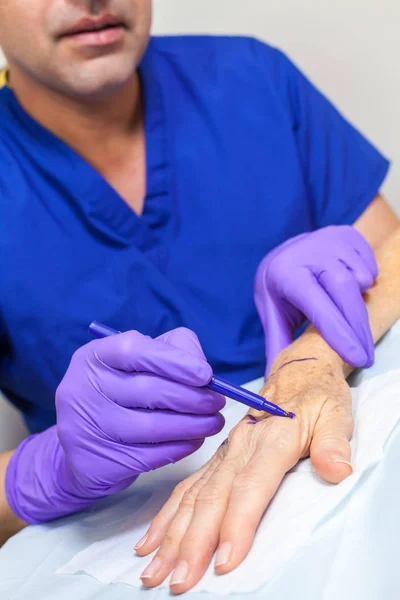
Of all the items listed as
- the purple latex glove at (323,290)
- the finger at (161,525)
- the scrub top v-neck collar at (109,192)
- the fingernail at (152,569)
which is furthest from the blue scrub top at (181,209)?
the fingernail at (152,569)

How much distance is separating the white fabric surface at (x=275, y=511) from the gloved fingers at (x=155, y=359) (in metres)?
0.13

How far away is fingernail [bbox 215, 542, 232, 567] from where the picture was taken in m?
0.51

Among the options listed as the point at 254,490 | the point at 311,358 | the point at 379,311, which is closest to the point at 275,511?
the point at 254,490

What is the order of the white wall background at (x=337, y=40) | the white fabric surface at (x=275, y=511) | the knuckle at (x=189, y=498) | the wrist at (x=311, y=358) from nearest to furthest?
the white fabric surface at (x=275, y=511)
the knuckle at (x=189, y=498)
the wrist at (x=311, y=358)
the white wall background at (x=337, y=40)

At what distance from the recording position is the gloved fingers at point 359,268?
0.84 metres

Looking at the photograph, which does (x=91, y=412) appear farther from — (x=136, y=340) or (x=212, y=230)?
(x=212, y=230)

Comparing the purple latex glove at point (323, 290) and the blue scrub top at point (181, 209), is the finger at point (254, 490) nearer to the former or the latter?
the purple latex glove at point (323, 290)

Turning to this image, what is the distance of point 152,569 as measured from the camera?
555 millimetres

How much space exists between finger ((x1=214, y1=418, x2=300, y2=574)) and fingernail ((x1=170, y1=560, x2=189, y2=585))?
27 millimetres

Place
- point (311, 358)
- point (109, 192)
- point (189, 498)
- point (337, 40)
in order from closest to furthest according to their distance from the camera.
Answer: point (189, 498) < point (311, 358) < point (109, 192) < point (337, 40)

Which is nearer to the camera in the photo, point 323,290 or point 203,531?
point 203,531

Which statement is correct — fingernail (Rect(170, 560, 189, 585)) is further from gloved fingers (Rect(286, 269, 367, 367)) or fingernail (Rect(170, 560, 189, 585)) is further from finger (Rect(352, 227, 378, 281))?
finger (Rect(352, 227, 378, 281))

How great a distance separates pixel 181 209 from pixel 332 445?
1.75ft

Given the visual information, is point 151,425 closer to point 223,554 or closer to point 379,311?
point 223,554
